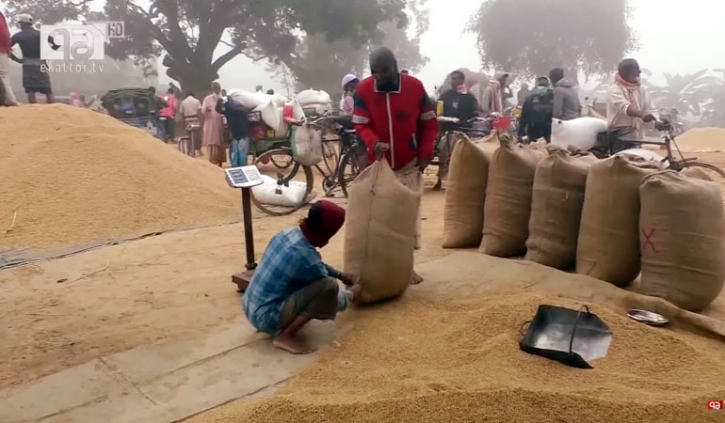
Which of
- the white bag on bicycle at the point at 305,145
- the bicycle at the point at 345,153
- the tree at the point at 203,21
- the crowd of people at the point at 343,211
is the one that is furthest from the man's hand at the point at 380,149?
the tree at the point at 203,21

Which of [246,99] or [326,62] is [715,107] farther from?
[246,99]

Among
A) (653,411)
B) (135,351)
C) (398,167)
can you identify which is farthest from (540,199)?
(135,351)

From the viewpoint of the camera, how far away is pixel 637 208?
3744 mm

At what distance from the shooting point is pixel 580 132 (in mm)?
7016

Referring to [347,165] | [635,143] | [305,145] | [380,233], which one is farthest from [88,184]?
[635,143]

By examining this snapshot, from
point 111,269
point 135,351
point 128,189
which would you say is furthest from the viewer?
point 128,189

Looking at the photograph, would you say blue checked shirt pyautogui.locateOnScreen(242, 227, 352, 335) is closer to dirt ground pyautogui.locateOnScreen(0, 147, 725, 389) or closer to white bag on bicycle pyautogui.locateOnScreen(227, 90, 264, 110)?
dirt ground pyautogui.locateOnScreen(0, 147, 725, 389)

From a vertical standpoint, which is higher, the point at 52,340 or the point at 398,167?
the point at 398,167

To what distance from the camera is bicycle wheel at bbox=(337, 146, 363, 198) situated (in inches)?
295

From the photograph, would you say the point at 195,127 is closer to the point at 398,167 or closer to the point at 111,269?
the point at 111,269

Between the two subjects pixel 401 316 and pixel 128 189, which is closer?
pixel 401 316

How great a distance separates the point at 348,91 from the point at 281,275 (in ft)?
22.1

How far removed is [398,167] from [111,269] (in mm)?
2284

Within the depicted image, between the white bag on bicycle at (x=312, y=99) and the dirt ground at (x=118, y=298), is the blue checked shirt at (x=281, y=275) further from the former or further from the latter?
the white bag on bicycle at (x=312, y=99)
